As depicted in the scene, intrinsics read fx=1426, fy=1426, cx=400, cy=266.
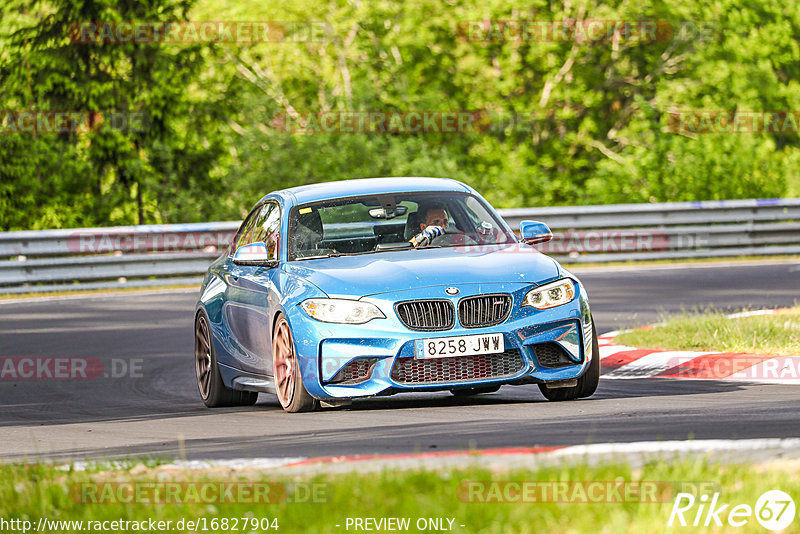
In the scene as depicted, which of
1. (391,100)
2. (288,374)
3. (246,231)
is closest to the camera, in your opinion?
(288,374)

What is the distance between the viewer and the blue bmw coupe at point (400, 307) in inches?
336

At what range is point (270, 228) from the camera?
10.4 m

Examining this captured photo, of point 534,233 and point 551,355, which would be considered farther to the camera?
point 534,233

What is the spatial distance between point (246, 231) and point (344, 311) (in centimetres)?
275

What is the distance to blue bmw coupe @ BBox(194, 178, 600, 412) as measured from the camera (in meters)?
8.53

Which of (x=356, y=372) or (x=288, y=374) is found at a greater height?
(x=356, y=372)

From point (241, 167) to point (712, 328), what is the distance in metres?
17.7

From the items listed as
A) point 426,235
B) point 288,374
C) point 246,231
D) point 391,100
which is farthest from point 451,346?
point 391,100

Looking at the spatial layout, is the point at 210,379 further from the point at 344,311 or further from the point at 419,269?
the point at 419,269

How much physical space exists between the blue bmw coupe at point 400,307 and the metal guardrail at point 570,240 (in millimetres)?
12272

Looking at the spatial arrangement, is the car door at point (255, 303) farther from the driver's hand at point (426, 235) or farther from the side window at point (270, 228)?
the driver's hand at point (426, 235)

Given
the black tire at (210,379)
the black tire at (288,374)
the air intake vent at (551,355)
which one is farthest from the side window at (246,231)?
the air intake vent at (551,355)

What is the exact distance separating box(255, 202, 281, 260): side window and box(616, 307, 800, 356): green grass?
3322 millimetres

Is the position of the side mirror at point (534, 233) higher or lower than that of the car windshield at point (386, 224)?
lower
